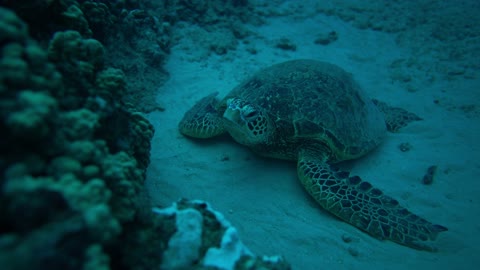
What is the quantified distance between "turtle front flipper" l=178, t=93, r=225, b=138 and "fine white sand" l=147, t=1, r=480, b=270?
15cm

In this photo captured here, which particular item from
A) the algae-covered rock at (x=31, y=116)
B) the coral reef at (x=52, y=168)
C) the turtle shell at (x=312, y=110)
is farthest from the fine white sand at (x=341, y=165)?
the algae-covered rock at (x=31, y=116)

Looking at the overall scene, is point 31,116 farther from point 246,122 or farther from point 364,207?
point 364,207

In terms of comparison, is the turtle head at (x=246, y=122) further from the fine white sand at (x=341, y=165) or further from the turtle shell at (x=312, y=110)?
the fine white sand at (x=341, y=165)

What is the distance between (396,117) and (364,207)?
2.38 m

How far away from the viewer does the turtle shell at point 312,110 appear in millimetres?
3176

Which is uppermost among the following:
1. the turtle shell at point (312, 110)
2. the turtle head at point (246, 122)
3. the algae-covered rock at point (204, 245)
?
the turtle shell at point (312, 110)

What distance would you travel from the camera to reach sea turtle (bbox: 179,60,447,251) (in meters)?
2.59

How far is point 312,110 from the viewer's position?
3.22m

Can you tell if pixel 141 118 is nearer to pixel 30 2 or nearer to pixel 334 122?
pixel 30 2

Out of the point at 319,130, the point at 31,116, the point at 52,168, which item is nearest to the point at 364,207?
the point at 319,130

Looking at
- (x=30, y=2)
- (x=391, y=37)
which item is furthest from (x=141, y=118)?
(x=391, y=37)

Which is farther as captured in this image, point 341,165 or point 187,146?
point 341,165

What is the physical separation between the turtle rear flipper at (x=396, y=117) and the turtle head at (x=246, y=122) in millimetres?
2347

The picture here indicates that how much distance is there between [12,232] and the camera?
92 centimetres
